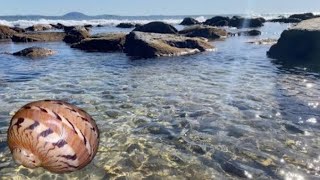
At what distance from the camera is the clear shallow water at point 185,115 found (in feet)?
22.6

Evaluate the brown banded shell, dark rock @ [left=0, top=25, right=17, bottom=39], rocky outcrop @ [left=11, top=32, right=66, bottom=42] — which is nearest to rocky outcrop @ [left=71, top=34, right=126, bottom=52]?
rocky outcrop @ [left=11, top=32, right=66, bottom=42]

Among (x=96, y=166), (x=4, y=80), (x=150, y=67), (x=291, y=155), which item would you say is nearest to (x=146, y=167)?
(x=96, y=166)

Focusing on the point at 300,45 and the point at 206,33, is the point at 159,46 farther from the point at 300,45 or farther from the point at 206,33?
the point at 206,33

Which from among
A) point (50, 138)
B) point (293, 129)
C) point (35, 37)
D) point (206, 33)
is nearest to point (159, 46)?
point (293, 129)

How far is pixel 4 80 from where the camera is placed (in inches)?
557

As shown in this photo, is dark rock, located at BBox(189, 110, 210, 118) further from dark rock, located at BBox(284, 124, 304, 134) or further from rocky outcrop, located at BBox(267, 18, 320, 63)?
rocky outcrop, located at BBox(267, 18, 320, 63)

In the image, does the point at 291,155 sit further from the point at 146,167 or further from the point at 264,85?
the point at 264,85

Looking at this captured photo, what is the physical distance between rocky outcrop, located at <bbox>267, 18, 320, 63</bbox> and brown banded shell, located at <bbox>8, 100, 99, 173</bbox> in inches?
680

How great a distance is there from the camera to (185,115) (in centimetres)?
976

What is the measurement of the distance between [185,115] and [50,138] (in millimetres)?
5546

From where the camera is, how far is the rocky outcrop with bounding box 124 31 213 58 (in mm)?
21953

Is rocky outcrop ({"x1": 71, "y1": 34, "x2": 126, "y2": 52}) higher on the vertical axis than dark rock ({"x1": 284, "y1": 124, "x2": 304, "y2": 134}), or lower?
higher

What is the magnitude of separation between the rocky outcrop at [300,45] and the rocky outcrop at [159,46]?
14.8 ft

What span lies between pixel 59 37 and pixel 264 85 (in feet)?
83.8
